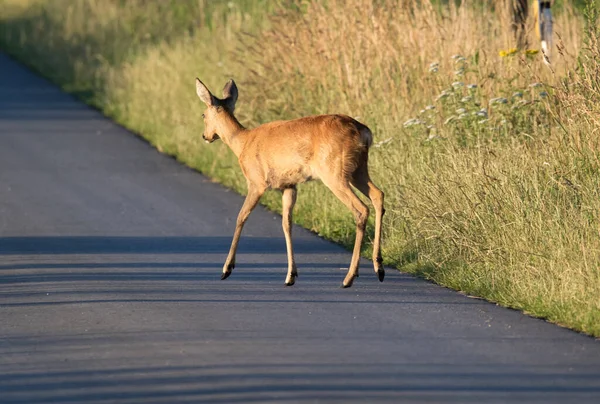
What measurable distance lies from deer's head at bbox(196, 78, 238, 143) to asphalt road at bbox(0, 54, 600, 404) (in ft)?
3.35

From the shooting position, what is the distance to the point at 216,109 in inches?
418

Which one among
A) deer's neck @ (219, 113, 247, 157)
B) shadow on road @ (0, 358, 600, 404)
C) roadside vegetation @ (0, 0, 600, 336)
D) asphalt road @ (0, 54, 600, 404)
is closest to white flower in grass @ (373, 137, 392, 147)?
roadside vegetation @ (0, 0, 600, 336)

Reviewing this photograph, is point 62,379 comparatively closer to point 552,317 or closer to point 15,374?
point 15,374

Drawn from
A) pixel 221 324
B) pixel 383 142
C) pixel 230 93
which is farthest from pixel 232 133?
pixel 221 324

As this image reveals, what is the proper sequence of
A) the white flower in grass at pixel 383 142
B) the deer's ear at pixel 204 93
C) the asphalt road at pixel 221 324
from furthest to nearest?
the white flower in grass at pixel 383 142
the deer's ear at pixel 204 93
the asphalt road at pixel 221 324

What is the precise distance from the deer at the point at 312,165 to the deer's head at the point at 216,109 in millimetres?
420

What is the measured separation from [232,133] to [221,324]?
8.35 feet

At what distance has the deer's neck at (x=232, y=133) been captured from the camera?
10.4 m

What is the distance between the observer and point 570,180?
988cm

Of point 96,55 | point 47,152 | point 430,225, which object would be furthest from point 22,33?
point 430,225

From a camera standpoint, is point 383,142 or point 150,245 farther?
point 383,142

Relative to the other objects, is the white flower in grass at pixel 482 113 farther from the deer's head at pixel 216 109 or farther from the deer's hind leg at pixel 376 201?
the deer's head at pixel 216 109

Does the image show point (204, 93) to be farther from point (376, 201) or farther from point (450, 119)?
point (450, 119)

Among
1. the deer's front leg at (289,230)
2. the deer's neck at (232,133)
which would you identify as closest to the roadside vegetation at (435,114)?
the deer's front leg at (289,230)
